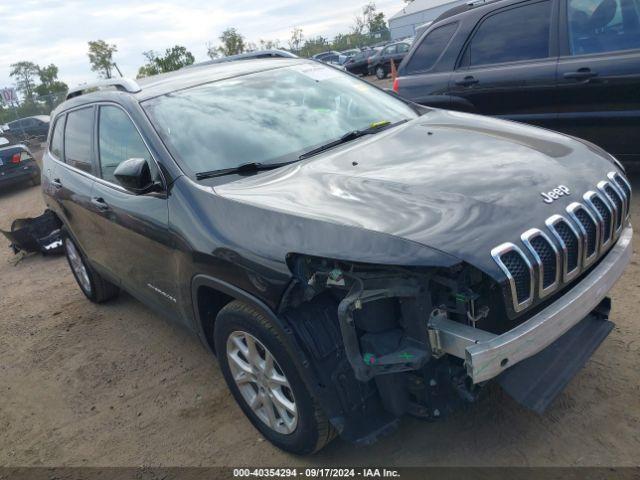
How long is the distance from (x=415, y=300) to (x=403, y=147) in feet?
3.81

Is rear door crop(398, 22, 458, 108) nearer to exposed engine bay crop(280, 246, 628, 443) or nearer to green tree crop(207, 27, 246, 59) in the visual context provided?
exposed engine bay crop(280, 246, 628, 443)

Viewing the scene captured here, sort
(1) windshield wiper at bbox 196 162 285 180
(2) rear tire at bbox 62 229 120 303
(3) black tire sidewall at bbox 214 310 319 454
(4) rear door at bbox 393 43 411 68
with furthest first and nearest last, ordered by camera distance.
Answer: (4) rear door at bbox 393 43 411 68 < (2) rear tire at bbox 62 229 120 303 < (1) windshield wiper at bbox 196 162 285 180 < (3) black tire sidewall at bbox 214 310 319 454

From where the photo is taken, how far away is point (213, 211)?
2609mm

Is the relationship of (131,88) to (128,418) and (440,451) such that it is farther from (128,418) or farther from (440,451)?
(440,451)

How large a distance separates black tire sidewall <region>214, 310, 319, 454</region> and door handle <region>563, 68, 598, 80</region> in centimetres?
390

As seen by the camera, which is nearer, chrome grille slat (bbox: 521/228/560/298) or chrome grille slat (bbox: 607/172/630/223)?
chrome grille slat (bbox: 521/228/560/298)

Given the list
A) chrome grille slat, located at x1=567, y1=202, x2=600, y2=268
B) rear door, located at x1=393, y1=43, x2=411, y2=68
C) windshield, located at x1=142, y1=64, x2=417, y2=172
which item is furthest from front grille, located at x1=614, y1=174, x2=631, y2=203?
rear door, located at x1=393, y1=43, x2=411, y2=68

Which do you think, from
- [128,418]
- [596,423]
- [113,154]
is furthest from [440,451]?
[113,154]

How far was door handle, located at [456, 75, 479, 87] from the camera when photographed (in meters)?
5.54

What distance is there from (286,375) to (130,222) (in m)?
1.56

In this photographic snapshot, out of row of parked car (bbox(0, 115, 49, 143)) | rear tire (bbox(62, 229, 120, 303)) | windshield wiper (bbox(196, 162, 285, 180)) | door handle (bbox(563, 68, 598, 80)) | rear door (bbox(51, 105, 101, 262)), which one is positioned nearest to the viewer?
windshield wiper (bbox(196, 162, 285, 180))

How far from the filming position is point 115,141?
11.8 feet

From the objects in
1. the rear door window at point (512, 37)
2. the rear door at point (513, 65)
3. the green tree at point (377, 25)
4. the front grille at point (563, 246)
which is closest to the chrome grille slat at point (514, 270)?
the front grille at point (563, 246)

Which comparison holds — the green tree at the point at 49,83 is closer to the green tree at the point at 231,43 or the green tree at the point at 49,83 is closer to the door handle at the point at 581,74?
the green tree at the point at 231,43
